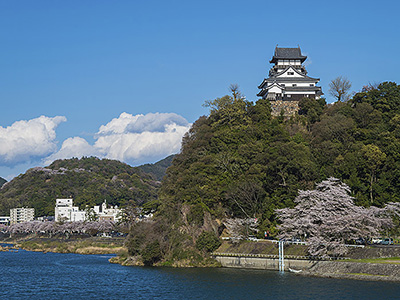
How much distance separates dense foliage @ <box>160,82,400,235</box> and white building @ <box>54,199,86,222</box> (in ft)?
235

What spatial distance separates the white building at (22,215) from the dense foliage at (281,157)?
9651 cm

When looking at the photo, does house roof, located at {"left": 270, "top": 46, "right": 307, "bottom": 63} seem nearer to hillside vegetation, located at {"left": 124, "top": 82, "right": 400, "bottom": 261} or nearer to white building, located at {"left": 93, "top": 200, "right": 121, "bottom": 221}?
hillside vegetation, located at {"left": 124, "top": 82, "right": 400, "bottom": 261}

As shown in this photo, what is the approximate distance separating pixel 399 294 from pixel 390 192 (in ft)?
90.2

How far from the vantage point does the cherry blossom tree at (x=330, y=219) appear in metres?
52.5

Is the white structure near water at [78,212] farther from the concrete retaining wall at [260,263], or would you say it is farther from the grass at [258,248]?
the concrete retaining wall at [260,263]

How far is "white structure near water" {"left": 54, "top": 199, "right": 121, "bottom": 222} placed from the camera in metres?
140

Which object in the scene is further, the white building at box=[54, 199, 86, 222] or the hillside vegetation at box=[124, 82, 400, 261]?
the white building at box=[54, 199, 86, 222]

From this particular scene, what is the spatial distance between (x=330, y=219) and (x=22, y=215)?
136 m

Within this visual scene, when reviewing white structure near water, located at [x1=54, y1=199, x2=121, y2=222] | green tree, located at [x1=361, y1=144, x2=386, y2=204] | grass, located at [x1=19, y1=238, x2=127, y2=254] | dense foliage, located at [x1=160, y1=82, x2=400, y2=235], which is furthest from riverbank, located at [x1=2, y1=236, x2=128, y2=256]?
green tree, located at [x1=361, y1=144, x2=386, y2=204]

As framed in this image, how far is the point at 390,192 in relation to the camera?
63562 millimetres

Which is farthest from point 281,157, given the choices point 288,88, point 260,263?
point 288,88

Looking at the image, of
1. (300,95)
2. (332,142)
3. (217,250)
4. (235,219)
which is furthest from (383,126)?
(217,250)

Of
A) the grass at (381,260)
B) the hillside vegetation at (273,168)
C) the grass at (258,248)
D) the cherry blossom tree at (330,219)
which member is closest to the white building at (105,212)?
the hillside vegetation at (273,168)

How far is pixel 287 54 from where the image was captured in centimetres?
9538
